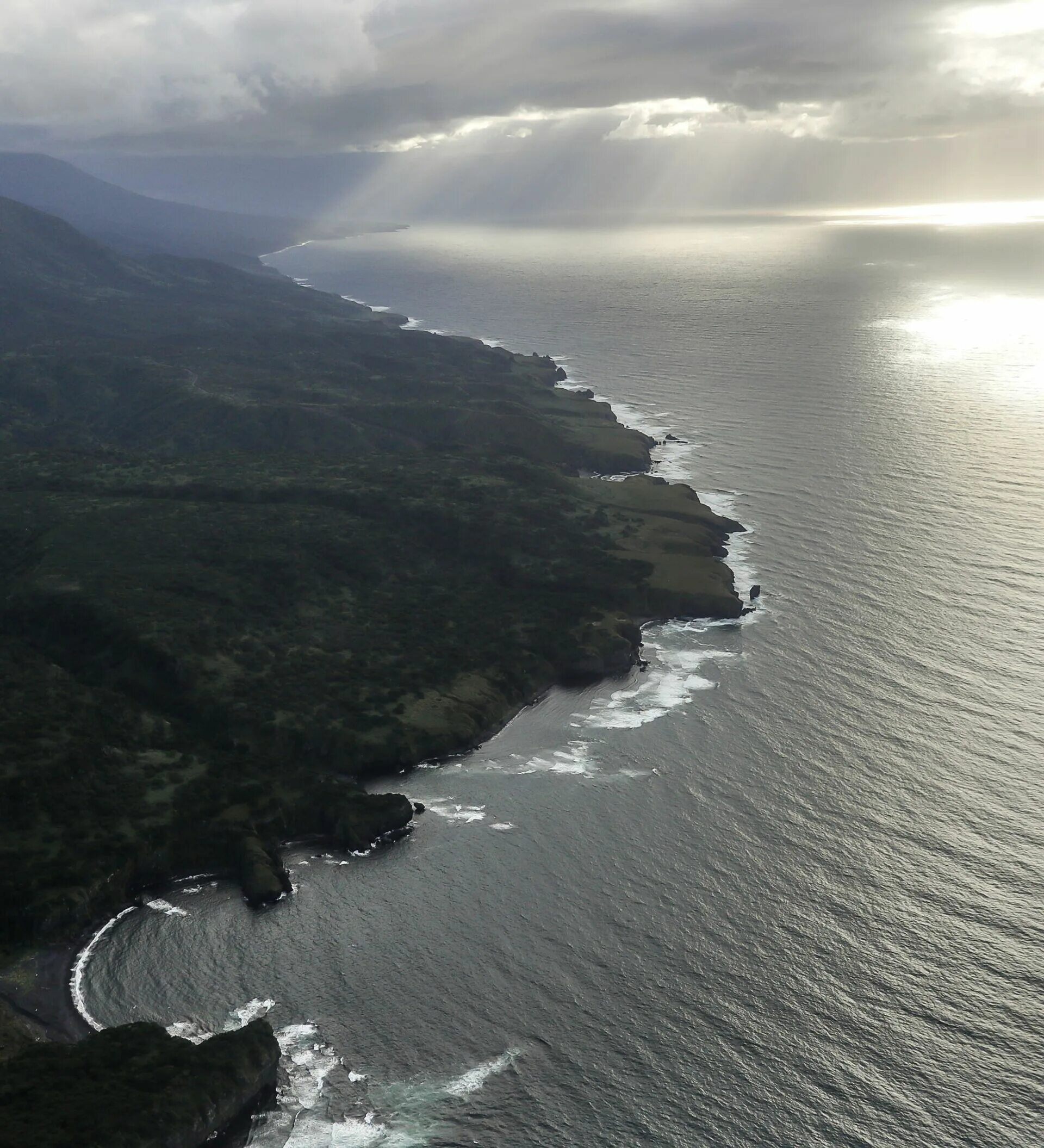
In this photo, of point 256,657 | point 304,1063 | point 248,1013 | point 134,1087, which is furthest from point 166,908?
point 256,657

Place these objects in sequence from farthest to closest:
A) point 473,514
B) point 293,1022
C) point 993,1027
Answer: point 473,514
point 293,1022
point 993,1027

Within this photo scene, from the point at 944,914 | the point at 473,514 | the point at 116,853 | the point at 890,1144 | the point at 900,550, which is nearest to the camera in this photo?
the point at 890,1144

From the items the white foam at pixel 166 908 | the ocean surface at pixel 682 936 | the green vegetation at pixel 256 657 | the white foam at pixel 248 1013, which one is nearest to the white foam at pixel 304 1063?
the ocean surface at pixel 682 936

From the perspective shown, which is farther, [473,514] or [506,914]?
[473,514]

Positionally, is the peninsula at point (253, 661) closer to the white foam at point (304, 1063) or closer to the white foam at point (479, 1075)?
the white foam at point (304, 1063)

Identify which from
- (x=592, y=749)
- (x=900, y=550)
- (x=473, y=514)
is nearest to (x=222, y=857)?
(x=592, y=749)

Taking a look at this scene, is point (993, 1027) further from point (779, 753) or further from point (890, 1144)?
point (779, 753)

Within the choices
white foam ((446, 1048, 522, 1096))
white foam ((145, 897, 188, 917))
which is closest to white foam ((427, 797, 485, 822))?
white foam ((145, 897, 188, 917))
